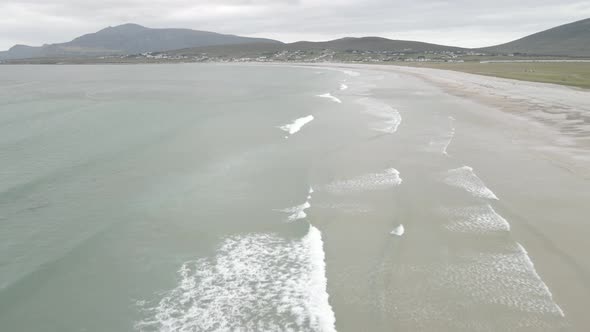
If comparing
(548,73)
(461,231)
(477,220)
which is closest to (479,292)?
(461,231)

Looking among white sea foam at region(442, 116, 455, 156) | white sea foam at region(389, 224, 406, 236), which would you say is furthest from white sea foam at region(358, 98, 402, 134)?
white sea foam at region(389, 224, 406, 236)

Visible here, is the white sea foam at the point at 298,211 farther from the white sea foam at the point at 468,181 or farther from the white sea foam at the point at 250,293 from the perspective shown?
the white sea foam at the point at 468,181

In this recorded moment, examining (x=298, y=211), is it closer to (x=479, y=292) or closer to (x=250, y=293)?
(x=250, y=293)

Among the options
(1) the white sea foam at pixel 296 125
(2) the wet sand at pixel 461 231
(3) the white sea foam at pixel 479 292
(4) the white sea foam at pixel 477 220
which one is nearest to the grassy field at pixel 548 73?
(1) the white sea foam at pixel 296 125

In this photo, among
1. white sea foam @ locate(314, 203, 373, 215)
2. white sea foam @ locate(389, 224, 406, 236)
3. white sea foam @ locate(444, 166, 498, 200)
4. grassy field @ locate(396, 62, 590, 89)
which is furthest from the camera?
grassy field @ locate(396, 62, 590, 89)

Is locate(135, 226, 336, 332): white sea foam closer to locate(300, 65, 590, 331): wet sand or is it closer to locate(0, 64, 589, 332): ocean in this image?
locate(0, 64, 589, 332): ocean

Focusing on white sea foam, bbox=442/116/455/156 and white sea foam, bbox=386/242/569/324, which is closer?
white sea foam, bbox=386/242/569/324

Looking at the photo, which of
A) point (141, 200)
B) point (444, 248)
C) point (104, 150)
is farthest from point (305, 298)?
point (104, 150)
